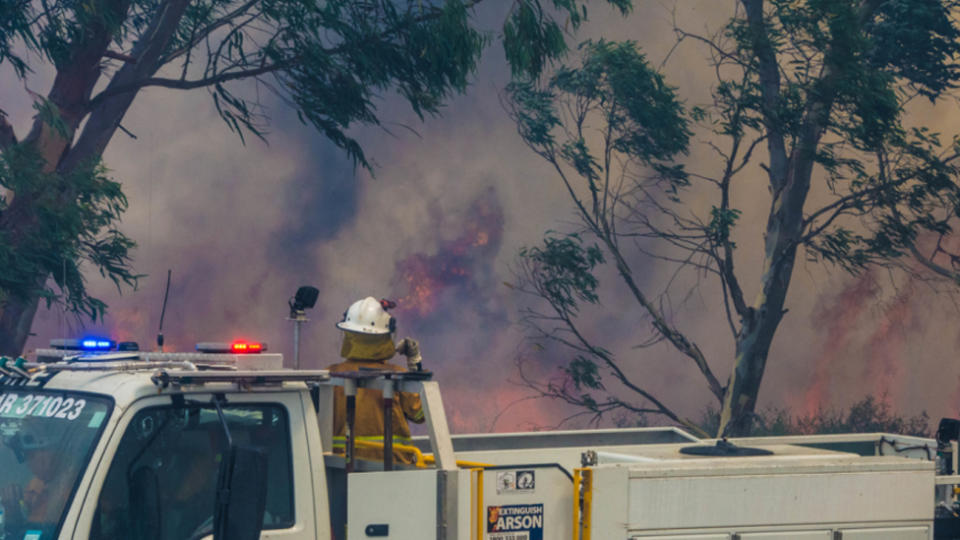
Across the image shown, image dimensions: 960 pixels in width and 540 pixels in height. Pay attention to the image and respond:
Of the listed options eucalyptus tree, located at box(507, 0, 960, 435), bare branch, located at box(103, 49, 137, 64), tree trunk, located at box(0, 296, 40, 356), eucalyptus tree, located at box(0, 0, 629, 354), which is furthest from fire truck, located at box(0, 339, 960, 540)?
eucalyptus tree, located at box(507, 0, 960, 435)

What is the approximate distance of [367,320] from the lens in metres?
6.14

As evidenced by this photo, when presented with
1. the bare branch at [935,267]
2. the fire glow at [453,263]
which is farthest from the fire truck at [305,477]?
the bare branch at [935,267]

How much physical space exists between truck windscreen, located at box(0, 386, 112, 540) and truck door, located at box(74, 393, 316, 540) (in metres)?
0.12

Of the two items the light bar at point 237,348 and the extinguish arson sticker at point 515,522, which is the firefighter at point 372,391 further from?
the extinguish arson sticker at point 515,522

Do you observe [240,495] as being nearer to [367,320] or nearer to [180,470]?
[180,470]

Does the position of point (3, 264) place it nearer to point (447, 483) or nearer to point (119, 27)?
point (119, 27)

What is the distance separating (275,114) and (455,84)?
95.4 inches

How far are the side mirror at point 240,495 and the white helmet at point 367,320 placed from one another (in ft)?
6.93

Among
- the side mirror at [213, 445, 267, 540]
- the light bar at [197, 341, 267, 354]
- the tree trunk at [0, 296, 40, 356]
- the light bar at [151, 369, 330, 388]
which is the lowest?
the side mirror at [213, 445, 267, 540]

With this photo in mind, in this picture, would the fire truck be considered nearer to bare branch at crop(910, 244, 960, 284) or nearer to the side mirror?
the side mirror

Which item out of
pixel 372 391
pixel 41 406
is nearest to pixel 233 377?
pixel 41 406

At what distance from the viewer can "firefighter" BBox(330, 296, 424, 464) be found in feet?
18.9

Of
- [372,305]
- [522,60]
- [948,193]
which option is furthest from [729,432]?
[372,305]

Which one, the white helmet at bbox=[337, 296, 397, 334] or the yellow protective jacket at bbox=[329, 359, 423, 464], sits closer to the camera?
the yellow protective jacket at bbox=[329, 359, 423, 464]
